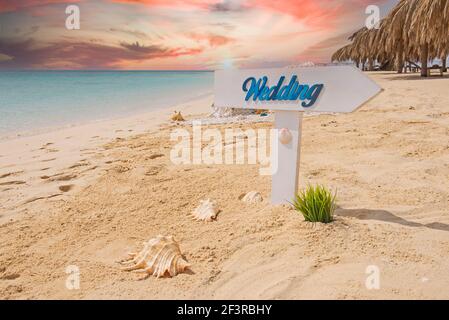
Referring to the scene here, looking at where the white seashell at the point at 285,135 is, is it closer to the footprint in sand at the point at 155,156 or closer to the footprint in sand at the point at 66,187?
the footprint in sand at the point at 66,187

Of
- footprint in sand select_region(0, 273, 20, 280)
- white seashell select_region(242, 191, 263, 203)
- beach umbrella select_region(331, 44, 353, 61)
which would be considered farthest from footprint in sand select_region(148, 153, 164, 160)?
beach umbrella select_region(331, 44, 353, 61)

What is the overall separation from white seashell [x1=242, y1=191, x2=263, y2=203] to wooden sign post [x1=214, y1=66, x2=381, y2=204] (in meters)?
0.27

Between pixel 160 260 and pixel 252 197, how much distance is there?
1583 millimetres

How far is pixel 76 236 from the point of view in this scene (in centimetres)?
345

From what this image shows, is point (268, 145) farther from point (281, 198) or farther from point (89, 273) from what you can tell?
point (89, 273)

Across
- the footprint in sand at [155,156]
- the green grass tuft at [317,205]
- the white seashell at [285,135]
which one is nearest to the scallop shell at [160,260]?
the green grass tuft at [317,205]

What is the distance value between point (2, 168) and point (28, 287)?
4.45 m

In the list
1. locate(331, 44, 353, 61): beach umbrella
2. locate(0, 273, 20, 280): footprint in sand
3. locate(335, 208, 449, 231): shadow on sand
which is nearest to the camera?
locate(0, 273, 20, 280): footprint in sand

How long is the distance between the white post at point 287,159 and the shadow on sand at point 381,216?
52 centimetres

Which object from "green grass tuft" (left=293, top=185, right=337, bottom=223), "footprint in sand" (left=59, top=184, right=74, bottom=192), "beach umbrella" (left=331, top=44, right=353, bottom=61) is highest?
"beach umbrella" (left=331, top=44, right=353, bottom=61)

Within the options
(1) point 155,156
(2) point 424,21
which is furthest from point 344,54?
(1) point 155,156

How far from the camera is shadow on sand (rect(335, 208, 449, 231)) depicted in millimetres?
3158

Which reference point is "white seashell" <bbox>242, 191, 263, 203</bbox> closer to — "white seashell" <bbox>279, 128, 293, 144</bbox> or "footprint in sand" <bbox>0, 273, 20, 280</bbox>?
"white seashell" <bbox>279, 128, 293, 144</bbox>

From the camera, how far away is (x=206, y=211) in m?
3.65
